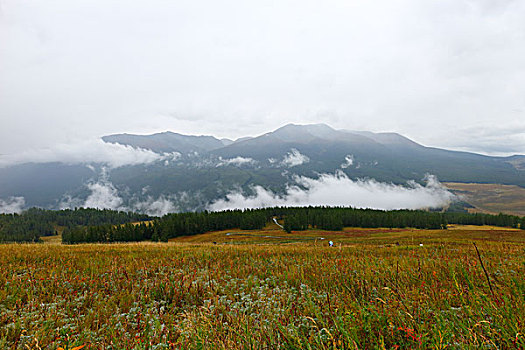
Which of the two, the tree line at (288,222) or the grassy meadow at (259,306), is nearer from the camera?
the grassy meadow at (259,306)

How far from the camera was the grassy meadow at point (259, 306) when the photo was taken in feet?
11.1

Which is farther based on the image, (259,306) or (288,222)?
(288,222)

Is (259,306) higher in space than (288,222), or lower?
higher

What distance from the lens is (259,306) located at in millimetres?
4930

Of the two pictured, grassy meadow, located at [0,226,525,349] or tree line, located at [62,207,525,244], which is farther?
tree line, located at [62,207,525,244]

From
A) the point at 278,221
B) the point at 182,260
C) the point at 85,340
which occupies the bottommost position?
the point at 278,221

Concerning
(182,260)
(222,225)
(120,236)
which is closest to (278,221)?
(222,225)

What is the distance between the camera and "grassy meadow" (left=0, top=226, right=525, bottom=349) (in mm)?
3398

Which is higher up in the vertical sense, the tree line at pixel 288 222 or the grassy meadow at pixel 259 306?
the grassy meadow at pixel 259 306

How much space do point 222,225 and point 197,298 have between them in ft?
421

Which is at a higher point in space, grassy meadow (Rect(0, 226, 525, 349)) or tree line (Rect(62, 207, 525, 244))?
grassy meadow (Rect(0, 226, 525, 349))

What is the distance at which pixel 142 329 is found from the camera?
4.39 meters

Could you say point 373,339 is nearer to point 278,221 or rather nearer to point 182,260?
point 182,260

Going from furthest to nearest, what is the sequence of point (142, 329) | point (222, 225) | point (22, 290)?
1. point (222, 225)
2. point (22, 290)
3. point (142, 329)
